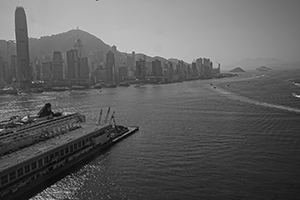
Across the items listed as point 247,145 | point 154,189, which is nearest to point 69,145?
point 154,189

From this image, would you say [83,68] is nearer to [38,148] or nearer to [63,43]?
[63,43]

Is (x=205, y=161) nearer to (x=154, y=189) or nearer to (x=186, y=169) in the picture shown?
(x=186, y=169)

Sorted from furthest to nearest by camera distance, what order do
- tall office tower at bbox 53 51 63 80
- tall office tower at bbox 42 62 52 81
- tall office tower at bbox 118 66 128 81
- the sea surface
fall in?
1. tall office tower at bbox 118 66 128 81
2. tall office tower at bbox 42 62 52 81
3. tall office tower at bbox 53 51 63 80
4. the sea surface

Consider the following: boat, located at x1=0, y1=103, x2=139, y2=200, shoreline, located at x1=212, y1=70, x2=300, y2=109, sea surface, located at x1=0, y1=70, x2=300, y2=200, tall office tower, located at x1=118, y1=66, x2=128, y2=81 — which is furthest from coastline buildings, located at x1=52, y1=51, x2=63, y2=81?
sea surface, located at x1=0, y1=70, x2=300, y2=200

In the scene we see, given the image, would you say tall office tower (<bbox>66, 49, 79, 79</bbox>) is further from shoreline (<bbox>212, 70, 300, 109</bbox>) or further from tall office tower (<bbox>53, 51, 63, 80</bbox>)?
shoreline (<bbox>212, 70, 300, 109</bbox>)

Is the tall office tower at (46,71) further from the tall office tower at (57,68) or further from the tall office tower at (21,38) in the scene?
the tall office tower at (21,38)

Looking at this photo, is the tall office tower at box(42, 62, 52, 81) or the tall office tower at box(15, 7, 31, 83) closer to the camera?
the tall office tower at box(15, 7, 31, 83)

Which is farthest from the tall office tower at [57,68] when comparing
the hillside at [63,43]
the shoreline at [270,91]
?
the shoreline at [270,91]
